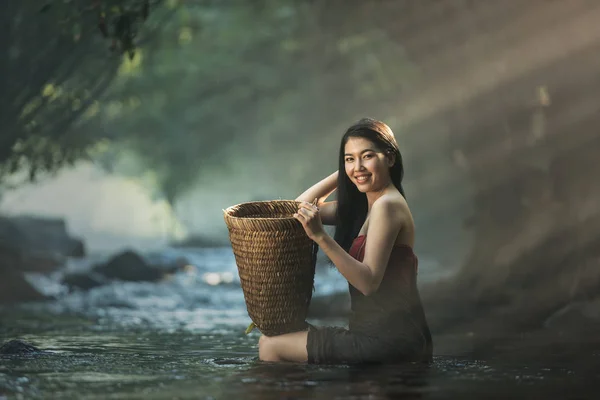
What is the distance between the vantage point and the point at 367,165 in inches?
273

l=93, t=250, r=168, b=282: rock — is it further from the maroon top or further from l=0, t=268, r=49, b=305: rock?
the maroon top

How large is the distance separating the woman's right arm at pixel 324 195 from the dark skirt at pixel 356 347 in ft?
2.77

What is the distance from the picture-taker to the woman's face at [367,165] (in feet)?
22.8

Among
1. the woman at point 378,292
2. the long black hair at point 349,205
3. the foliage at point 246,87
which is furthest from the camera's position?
the foliage at point 246,87

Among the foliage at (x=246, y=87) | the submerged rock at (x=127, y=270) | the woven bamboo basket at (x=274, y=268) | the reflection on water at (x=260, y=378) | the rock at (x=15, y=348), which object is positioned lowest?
the reflection on water at (x=260, y=378)

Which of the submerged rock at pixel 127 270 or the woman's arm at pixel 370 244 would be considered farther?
the submerged rock at pixel 127 270

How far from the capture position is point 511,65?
16531mm

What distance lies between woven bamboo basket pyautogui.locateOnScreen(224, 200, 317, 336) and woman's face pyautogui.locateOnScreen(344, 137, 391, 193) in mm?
520

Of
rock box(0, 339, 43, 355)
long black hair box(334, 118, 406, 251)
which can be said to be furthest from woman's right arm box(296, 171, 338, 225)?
rock box(0, 339, 43, 355)

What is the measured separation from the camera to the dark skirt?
694 centimetres

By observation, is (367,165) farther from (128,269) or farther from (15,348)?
(128,269)

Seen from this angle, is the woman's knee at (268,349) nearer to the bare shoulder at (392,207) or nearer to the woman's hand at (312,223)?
the woman's hand at (312,223)

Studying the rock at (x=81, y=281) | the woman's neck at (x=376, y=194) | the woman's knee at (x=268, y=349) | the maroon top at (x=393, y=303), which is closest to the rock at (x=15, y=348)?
the woman's knee at (x=268, y=349)

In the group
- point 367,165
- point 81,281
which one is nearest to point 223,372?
point 367,165
